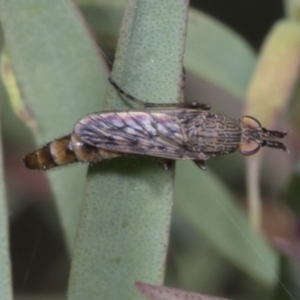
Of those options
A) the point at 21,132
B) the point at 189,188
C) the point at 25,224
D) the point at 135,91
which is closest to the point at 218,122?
the point at 189,188

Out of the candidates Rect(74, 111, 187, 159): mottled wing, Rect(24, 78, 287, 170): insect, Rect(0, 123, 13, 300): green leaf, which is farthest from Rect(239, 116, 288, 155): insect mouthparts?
Rect(0, 123, 13, 300): green leaf

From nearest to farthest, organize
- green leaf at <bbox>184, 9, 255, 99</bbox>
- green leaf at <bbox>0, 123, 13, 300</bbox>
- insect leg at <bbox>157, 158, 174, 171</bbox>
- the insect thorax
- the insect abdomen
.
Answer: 1. green leaf at <bbox>0, 123, 13, 300</bbox>
2. insect leg at <bbox>157, 158, 174, 171</bbox>
3. the insect abdomen
4. the insect thorax
5. green leaf at <bbox>184, 9, 255, 99</bbox>

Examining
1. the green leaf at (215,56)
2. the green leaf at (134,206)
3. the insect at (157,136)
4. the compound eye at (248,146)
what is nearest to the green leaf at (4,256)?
the green leaf at (134,206)

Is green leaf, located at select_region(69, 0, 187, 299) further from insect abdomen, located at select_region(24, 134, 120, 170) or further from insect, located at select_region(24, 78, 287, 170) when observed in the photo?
insect abdomen, located at select_region(24, 134, 120, 170)

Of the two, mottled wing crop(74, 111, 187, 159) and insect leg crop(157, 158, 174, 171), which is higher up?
mottled wing crop(74, 111, 187, 159)

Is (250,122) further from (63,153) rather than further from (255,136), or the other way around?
(63,153)

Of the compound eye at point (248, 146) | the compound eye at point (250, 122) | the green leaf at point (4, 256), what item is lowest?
the green leaf at point (4, 256)

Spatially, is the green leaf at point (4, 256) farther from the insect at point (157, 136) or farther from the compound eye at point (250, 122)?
the compound eye at point (250, 122)

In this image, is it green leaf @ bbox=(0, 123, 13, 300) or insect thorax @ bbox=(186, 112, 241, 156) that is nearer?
green leaf @ bbox=(0, 123, 13, 300)
